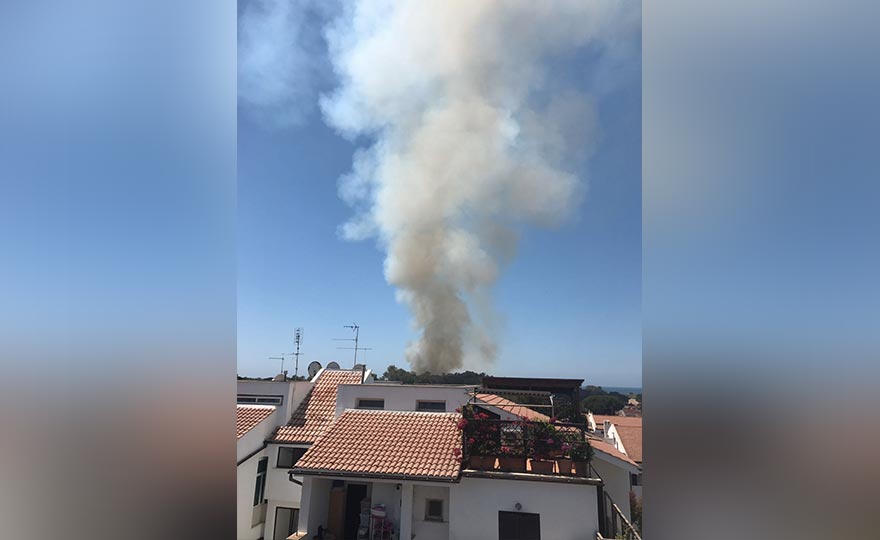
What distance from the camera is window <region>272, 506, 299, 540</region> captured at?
307 inches

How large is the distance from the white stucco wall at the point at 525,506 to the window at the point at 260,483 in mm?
3777

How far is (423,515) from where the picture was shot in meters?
6.24

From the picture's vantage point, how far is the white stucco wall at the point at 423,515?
6.14m

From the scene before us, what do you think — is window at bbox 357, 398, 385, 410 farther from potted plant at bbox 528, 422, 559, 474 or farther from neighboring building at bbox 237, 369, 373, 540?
potted plant at bbox 528, 422, 559, 474

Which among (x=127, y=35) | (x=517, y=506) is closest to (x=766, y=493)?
(x=127, y=35)

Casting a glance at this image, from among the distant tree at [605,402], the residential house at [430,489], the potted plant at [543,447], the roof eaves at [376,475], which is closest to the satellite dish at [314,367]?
the residential house at [430,489]

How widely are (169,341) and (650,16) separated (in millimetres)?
1140

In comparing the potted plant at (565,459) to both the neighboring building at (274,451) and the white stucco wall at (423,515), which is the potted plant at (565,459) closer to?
the white stucco wall at (423,515)

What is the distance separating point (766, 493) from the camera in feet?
2.06

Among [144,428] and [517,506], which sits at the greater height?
[144,428]

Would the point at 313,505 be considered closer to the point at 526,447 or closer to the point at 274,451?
the point at 274,451

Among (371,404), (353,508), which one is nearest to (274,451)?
(371,404)

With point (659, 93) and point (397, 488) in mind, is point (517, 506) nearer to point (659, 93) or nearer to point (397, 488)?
point (397, 488)

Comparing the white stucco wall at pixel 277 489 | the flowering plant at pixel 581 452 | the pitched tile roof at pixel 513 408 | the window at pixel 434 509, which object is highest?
the pitched tile roof at pixel 513 408
